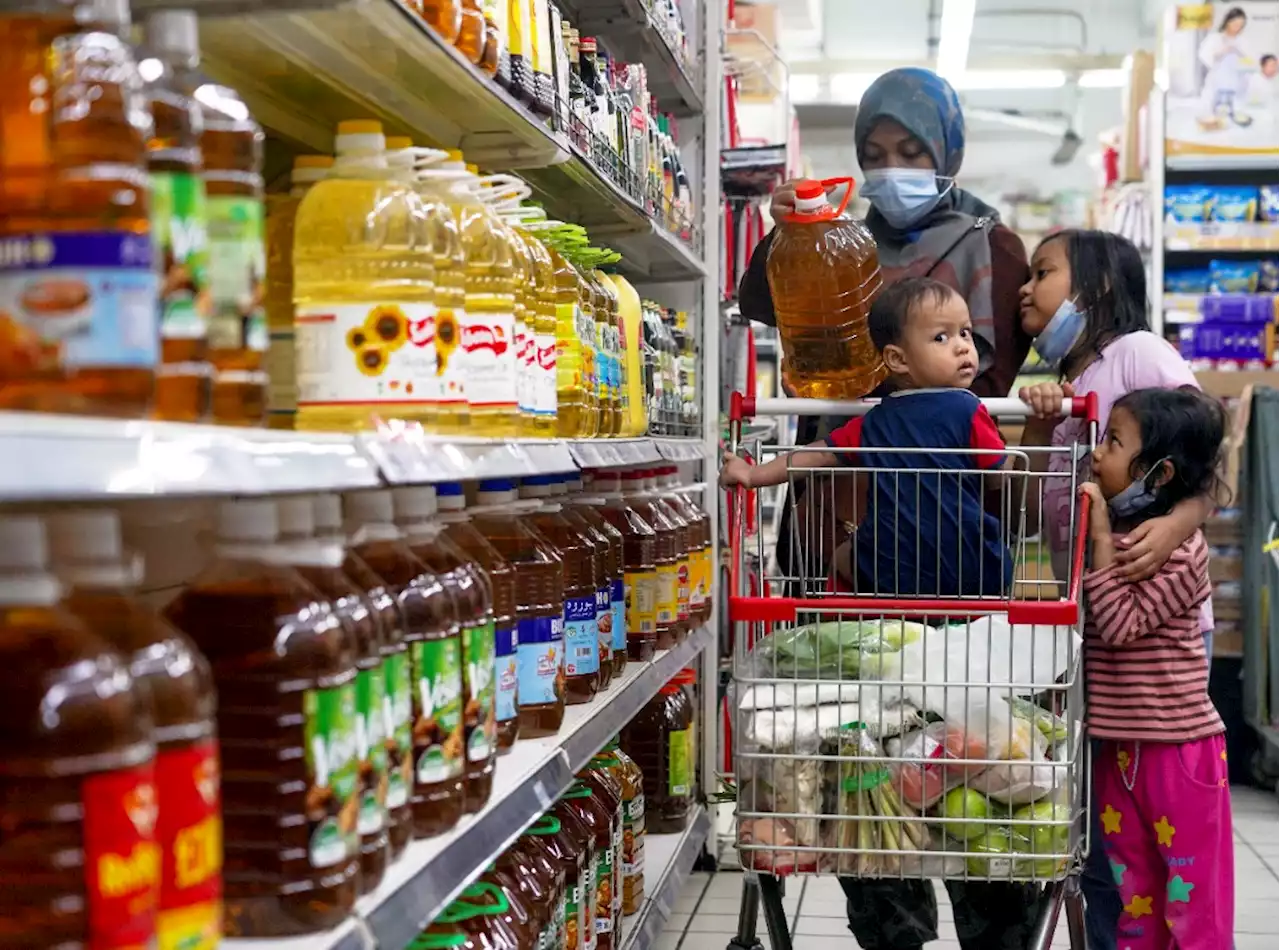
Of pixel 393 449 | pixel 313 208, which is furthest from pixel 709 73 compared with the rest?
pixel 393 449

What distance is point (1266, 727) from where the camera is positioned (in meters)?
6.02

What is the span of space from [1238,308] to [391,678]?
6292 millimetres

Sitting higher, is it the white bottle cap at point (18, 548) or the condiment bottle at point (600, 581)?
the white bottle cap at point (18, 548)

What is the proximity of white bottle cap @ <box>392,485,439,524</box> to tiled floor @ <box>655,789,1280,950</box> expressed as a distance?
2319 mm

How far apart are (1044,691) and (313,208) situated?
162 centimetres

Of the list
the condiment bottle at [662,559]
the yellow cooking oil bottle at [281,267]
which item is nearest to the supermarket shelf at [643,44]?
the condiment bottle at [662,559]

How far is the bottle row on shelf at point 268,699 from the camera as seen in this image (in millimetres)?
1155

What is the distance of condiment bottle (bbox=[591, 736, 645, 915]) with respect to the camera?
3.58 m

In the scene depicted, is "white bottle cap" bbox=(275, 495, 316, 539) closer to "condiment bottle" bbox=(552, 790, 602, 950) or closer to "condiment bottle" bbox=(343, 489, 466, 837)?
"condiment bottle" bbox=(343, 489, 466, 837)

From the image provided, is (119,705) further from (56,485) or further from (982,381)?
(982,381)

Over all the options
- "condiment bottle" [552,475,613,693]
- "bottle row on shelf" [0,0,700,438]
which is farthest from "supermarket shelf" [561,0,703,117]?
"condiment bottle" [552,475,613,693]

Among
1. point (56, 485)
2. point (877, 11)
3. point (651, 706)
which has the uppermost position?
point (877, 11)

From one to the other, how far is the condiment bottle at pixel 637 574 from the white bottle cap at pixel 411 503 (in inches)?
64.6

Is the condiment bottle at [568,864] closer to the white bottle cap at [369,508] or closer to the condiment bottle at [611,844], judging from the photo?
the condiment bottle at [611,844]
